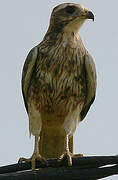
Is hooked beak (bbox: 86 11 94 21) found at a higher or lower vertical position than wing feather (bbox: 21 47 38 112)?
higher

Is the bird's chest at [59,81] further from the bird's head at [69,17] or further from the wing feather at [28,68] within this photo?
the bird's head at [69,17]

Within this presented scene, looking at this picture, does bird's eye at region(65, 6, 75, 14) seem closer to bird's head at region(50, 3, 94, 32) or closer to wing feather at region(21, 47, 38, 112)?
bird's head at region(50, 3, 94, 32)

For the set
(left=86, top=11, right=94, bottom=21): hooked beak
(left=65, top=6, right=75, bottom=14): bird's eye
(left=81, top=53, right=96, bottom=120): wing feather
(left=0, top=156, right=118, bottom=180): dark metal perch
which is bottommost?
(left=0, top=156, right=118, bottom=180): dark metal perch

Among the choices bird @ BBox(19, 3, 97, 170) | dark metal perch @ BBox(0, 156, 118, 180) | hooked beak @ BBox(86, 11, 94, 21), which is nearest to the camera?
dark metal perch @ BBox(0, 156, 118, 180)

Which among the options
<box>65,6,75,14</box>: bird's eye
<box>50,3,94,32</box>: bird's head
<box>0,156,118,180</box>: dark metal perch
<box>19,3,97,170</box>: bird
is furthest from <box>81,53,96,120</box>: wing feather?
<box>0,156,118,180</box>: dark metal perch

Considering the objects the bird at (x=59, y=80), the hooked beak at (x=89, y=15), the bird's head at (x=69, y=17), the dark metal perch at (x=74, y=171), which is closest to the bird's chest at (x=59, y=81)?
the bird at (x=59, y=80)

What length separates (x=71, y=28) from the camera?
7.78 metres

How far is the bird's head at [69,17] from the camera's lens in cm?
758

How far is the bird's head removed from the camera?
24.9 ft

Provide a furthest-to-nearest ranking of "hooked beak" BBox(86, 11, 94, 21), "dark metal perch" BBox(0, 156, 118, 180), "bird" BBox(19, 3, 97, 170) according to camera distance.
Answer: "bird" BBox(19, 3, 97, 170) → "hooked beak" BBox(86, 11, 94, 21) → "dark metal perch" BBox(0, 156, 118, 180)

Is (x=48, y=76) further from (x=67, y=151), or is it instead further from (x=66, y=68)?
(x=67, y=151)

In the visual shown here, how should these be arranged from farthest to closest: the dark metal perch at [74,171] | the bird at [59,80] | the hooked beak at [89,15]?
the bird at [59,80] → the hooked beak at [89,15] → the dark metal perch at [74,171]

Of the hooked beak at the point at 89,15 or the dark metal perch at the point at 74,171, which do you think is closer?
the dark metal perch at the point at 74,171

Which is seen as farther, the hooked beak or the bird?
the bird
